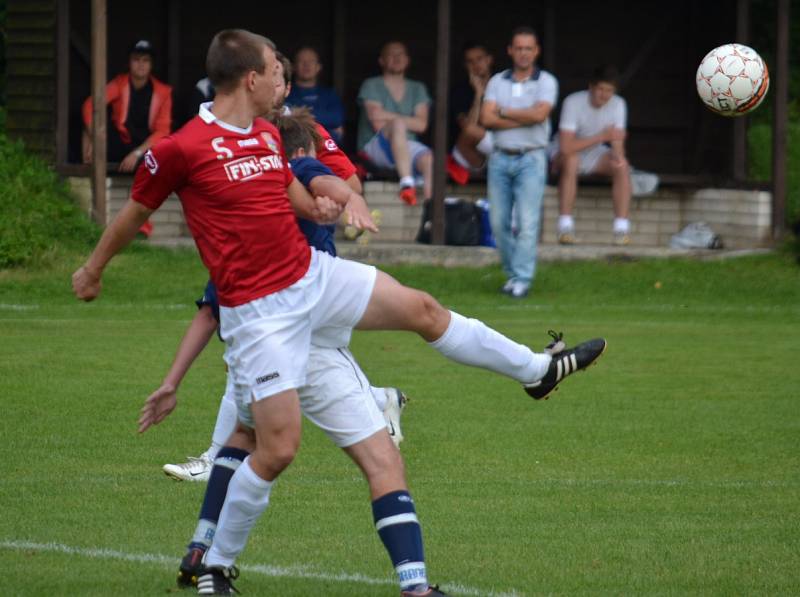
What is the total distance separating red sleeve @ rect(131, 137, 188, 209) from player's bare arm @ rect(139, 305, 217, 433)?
81cm

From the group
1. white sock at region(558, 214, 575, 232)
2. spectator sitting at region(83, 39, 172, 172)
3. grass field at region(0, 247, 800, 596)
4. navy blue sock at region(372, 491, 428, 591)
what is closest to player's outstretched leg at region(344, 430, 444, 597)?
navy blue sock at region(372, 491, 428, 591)

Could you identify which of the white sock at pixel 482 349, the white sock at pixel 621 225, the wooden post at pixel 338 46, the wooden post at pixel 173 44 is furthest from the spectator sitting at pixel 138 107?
the white sock at pixel 482 349

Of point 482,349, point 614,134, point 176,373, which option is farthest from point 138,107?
point 482,349

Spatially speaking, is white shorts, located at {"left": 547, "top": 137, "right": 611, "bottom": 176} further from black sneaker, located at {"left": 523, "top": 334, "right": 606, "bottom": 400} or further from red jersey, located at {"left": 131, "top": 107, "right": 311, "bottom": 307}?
red jersey, located at {"left": 131, "top": 107, "right": 311, "bottom": 307}

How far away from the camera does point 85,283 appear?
541 cm

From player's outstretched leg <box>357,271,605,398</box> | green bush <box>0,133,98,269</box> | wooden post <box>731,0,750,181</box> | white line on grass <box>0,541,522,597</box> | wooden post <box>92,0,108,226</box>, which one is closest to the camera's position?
player's outstretched leg <box>357,271,605,398</box>

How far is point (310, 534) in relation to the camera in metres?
6.58

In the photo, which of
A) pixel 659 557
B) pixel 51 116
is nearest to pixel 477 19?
pixel 51 116

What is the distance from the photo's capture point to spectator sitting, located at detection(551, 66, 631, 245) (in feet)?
55.8

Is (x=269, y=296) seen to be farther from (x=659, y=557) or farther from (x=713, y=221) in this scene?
(x=713, y=221)

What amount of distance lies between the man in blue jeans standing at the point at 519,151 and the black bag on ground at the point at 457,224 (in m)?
2.08

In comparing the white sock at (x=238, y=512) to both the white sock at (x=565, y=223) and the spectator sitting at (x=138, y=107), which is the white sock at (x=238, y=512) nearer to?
the white sock at (x=565, y=223)

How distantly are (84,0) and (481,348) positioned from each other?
14.3 metres

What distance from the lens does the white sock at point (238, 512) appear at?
17.5 ft
